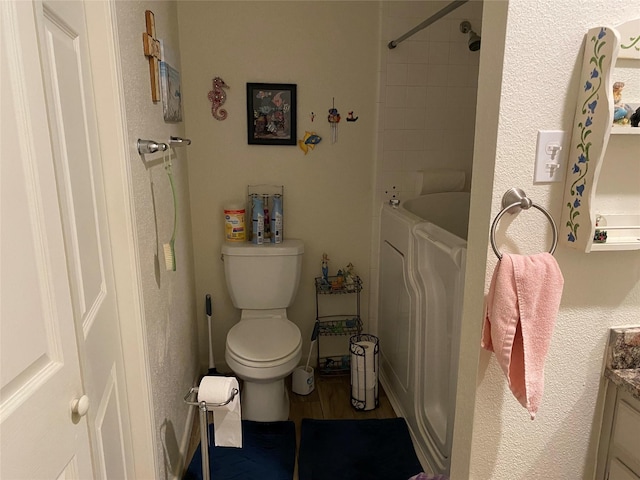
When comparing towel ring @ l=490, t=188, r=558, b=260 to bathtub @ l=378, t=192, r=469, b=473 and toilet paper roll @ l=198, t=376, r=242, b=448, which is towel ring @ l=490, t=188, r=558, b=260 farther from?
toilet paper roll @ l=198, t=376, r=242, b=448

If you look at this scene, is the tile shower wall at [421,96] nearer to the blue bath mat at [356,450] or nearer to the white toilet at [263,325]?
the white toilet at [263,325]

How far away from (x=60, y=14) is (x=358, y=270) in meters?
1.96

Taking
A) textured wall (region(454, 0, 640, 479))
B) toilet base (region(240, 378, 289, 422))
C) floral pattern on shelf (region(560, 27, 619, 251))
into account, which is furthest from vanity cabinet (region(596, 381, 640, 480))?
toilet base (region(240, 378, 289, 422))

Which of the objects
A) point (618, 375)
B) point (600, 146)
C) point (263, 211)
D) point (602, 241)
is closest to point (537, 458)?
point (618, 375)

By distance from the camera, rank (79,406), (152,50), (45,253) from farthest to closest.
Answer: (152,50), (79,406), (45,253)

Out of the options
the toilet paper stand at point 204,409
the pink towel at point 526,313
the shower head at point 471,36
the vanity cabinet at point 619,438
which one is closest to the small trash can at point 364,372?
the toilet paper stand at point 204,409

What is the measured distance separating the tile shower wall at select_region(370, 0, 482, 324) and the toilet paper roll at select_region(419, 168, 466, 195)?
5 centimetres

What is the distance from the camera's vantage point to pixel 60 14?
2.85 ft

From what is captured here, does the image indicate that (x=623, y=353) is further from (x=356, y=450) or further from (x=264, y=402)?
(x=264, y=402)

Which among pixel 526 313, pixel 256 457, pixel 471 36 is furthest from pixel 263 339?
pixel 471 36

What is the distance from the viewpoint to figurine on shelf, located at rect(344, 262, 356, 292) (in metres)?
2.50

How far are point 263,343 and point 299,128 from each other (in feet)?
3.62

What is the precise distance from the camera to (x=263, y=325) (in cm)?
225

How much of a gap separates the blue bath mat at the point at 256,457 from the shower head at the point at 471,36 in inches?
79.1
